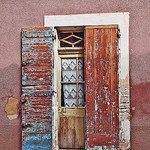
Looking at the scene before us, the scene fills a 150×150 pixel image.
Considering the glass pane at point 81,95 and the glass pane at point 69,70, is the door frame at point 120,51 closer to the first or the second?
the glass pane at point 69,70

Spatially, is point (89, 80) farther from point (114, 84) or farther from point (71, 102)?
point (71, 102)

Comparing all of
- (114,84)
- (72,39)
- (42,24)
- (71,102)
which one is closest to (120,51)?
(114,84)

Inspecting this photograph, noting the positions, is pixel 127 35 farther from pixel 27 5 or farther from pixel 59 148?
pixel 59 148

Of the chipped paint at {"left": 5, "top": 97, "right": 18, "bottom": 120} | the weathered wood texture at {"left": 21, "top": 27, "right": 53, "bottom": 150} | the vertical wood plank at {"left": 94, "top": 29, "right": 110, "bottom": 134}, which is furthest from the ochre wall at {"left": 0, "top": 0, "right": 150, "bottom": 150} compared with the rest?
the vertical wood plank at {"left": 94, "top": 29, "right": 110, "bottom": 134}

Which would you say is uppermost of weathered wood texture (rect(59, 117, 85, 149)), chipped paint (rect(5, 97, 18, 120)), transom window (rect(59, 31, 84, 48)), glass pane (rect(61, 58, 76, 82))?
transom window (rect(59, 31, 84, 48))

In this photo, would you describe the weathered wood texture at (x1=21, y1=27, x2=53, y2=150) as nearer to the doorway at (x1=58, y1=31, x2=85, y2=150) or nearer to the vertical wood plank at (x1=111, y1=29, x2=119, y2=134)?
the doorway at (x1=58, y1=31, x2=85, y2=150)

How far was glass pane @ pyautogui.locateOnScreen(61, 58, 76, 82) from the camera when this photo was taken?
4145 millimetres

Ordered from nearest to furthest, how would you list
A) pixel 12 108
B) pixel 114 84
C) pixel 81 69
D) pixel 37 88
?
pixel 114 84, pixel 37 88, pixel 12 108, pixel 81 69

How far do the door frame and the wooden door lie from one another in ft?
0.52

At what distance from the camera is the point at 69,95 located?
411 cm

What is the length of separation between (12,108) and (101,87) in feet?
5.66

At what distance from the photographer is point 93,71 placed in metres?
3.87

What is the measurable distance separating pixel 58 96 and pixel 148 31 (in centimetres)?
208

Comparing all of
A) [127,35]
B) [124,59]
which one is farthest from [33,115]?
[127,35]
